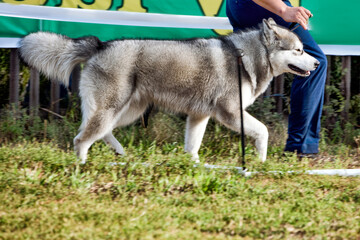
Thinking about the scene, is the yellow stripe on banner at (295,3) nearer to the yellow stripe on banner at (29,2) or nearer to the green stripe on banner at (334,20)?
the green stripe on banner at (334,20)

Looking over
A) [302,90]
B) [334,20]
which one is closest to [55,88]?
[302,90]

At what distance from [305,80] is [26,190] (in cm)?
280

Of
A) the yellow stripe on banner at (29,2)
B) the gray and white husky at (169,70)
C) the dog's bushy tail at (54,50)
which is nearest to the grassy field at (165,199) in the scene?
the gray and white husky at (169,70)

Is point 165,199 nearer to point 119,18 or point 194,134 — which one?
point 194,134

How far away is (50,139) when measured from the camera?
5301 millimetres

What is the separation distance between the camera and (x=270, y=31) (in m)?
4.38

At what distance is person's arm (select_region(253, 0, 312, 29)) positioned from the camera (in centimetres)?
411

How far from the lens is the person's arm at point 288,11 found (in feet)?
13.5

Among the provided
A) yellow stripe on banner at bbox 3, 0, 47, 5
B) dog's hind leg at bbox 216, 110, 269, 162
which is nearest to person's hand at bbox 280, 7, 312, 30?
dog's hind leg at bbox 216, 110, 269, 162

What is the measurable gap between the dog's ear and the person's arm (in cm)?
14

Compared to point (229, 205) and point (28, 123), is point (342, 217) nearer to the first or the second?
point (229, 205)

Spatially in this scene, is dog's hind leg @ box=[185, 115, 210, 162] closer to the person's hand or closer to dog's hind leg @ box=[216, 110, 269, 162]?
dog's hind leg @ box=[216, 110, 269, 162]

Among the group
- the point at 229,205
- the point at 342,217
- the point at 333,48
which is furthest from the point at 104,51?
the point at 333,48

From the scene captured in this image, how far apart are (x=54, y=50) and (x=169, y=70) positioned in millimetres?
1053
